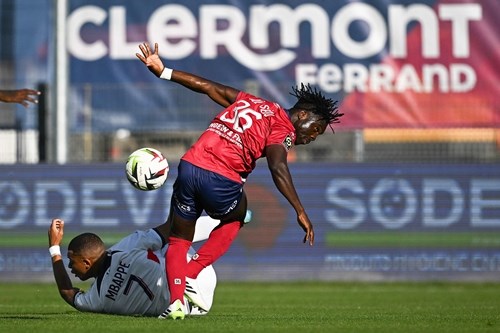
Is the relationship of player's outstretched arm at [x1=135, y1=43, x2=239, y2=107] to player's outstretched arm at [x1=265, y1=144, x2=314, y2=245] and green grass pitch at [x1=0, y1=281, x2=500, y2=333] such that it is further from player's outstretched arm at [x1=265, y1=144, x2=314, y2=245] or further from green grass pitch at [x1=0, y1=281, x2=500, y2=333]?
green grass pitch at [x1=0, y1=281, x2=500, y2=333]

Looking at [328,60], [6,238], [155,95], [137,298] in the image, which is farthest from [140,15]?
[137,298]

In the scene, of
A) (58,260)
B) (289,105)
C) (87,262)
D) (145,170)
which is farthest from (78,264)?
(289,105)

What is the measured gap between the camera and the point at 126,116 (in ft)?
64.0

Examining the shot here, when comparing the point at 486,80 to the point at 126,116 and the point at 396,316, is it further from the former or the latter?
the point at 396,316

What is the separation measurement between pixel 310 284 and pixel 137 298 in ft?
27.1

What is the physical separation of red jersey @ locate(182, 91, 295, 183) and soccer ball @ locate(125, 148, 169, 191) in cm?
45

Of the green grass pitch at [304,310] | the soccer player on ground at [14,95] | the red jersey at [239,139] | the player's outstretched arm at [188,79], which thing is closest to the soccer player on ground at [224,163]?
the red jersey at [239,139]

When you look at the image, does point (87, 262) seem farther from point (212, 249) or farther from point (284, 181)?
point (284, 181)

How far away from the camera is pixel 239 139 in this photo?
31.4 ft

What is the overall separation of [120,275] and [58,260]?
0.63m

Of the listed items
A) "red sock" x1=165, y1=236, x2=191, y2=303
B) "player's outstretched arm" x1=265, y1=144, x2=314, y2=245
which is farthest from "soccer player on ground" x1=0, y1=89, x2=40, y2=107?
"player's outstretched arm" x1=265, y1=144, x2=314, y2=245

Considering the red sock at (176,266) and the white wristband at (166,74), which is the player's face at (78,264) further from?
the white wristband at (166,74)

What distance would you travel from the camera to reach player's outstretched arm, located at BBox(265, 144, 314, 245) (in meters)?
8.88

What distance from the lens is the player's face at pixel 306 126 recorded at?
981 cm
